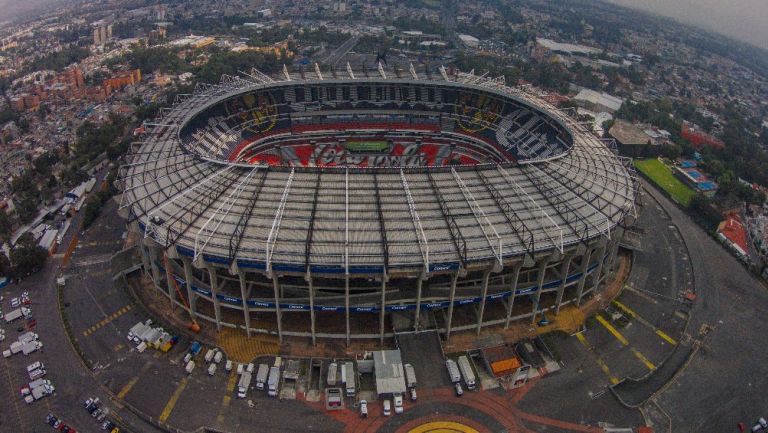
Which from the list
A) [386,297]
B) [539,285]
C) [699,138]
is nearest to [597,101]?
[699,138]

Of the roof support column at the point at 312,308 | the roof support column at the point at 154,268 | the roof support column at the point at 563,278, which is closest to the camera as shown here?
the roof support column at the point at 312,308

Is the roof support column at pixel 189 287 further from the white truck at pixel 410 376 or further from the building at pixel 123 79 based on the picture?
the building at pixel 123 79

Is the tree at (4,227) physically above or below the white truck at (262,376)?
below

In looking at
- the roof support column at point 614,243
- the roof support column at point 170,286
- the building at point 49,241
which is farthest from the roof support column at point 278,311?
the building at point 49,241

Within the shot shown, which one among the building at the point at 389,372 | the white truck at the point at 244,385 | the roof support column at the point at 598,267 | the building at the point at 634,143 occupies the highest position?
the roof support column at the point at 598,267

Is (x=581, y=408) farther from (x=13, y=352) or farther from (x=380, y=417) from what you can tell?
(x=13, y=352)

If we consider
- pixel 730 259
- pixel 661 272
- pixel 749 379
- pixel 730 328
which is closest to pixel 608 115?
pixel 730 259
